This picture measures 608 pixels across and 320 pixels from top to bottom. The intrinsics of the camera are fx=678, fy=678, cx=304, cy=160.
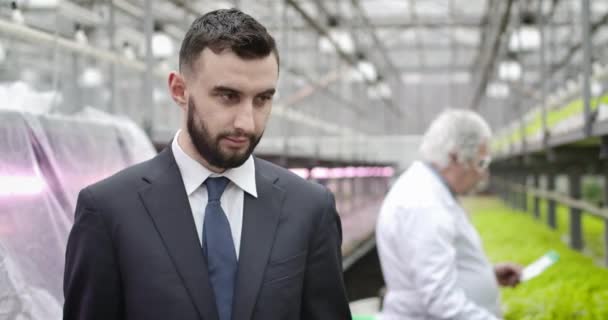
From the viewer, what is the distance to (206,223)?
4.46 ft

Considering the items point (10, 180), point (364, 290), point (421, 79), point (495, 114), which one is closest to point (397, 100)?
point (421, 79)

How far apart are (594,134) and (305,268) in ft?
6.46

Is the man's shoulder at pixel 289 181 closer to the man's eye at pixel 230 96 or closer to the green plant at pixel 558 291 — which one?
the man's eye at pixel 230 96

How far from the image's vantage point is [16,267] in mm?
1680

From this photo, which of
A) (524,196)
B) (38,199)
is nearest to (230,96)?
(38,199)

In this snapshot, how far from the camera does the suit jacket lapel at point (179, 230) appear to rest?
4.27 feet

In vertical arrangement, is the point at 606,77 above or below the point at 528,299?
above

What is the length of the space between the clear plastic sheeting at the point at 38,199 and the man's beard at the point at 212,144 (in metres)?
0.65

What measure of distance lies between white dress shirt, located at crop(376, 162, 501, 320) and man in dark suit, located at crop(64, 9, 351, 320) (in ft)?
3.70

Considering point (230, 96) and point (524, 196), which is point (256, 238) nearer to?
point (230, 96)

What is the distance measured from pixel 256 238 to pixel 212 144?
8.5 inches

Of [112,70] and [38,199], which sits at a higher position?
[112,70]

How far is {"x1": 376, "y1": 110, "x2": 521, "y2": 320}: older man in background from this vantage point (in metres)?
2.49

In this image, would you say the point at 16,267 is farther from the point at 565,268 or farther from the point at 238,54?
the point at 565,268
